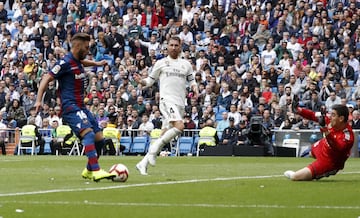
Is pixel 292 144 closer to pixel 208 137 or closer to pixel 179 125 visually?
pixel 208 137

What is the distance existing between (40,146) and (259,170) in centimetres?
1701

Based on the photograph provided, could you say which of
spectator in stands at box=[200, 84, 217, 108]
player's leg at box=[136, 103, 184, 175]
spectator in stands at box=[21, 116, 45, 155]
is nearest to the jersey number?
player's leg at box=[136, 103, 184, 175]

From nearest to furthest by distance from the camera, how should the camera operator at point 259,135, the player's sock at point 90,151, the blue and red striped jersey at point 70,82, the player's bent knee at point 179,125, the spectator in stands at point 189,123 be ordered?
1. the player's sock at point 90,151
2. the blue and red striped jersey at point 70,82
3. the player's bent knee at point 179,125
4. the camera operator at point 259,135
5. the spectator in stands at point 189,123

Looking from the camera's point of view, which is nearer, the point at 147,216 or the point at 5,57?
the point at 147,216

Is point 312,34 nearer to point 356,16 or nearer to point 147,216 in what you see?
point 356,16

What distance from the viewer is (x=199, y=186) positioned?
1399 centimetres

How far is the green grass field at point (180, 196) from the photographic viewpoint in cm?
1084

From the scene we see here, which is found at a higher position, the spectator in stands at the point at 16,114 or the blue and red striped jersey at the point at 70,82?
the blue and red striped jersey at the point at 70,82

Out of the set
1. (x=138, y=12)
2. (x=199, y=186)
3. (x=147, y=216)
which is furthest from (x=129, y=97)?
(x=147, y=216)

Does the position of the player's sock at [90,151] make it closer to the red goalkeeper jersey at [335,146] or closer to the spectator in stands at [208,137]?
the red goalkeeper jersey at [335,146]

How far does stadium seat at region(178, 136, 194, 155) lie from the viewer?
108 feet

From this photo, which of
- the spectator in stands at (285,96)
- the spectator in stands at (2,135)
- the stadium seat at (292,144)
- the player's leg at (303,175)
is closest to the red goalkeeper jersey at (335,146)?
the player's leg at (303,175)

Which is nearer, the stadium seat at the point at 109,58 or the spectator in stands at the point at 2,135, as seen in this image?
the spectator in stands at the point at 2,135

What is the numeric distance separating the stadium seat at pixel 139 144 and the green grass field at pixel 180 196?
655 inches
